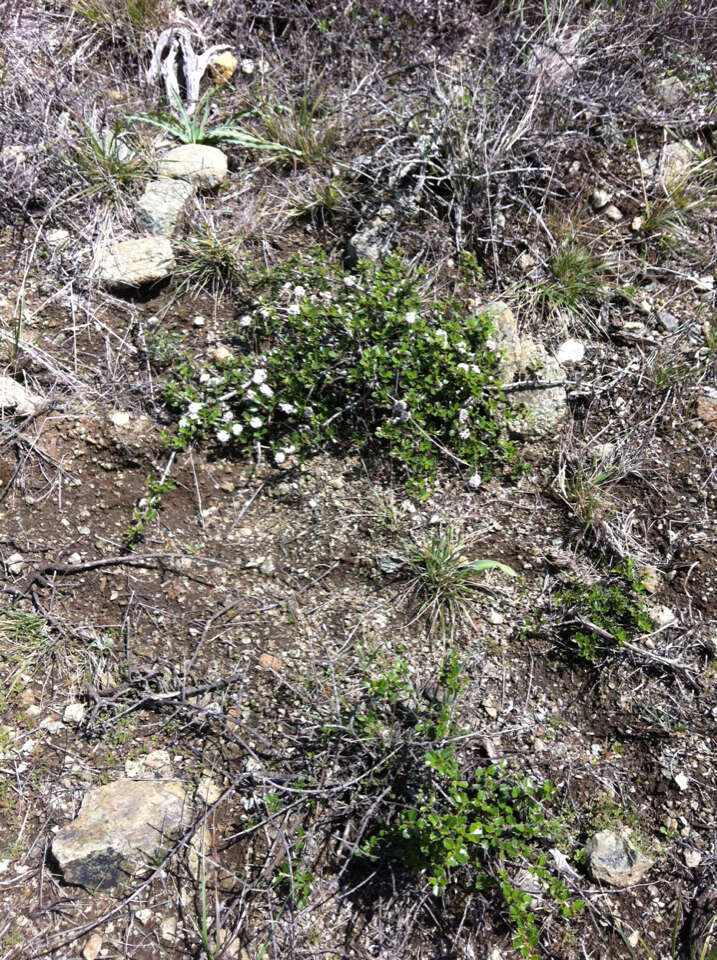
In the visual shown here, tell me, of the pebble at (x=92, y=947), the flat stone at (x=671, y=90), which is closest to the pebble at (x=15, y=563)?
the pebble at (x=92, y=947)

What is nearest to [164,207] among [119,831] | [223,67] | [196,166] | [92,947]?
[196,166]

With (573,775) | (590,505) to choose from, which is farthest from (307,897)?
(590,505)

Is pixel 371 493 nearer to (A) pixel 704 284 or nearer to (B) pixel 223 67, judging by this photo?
(A) pixel 704 284

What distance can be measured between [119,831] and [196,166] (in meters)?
2.81

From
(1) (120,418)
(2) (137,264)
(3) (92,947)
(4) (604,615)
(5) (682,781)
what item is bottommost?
(3) (92,947)

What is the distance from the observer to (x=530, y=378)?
9.27ft

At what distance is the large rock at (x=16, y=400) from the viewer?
2824 mm

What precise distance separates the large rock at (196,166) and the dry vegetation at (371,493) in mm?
85

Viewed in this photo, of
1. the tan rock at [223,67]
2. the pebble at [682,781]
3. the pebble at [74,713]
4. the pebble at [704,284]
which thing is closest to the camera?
the pebble at [682,781]

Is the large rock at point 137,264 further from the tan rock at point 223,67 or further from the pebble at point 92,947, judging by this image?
the pebble at point 92,947

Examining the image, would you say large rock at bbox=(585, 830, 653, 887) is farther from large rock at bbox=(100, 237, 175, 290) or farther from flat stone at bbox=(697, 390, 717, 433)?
large rock at bbox=(100, 237, 175, 290)

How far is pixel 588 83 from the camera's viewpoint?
333cm

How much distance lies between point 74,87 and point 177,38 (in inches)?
23.0

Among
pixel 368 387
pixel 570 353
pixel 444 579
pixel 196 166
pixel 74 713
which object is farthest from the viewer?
pixel 196 166
